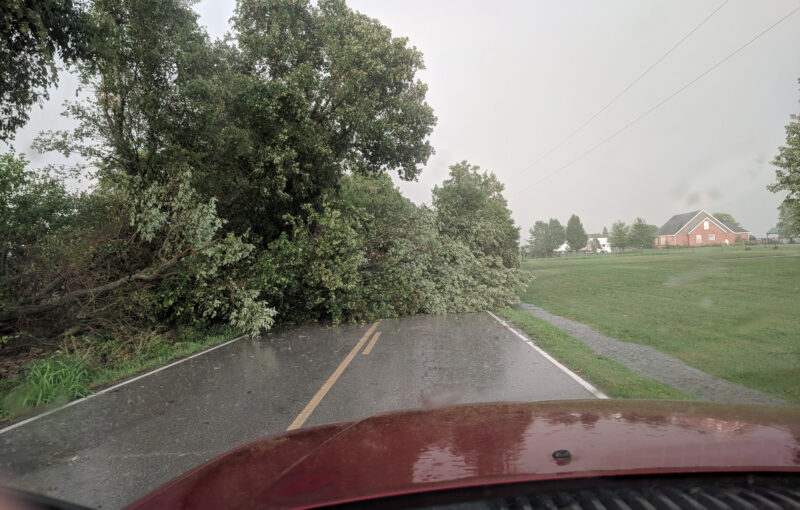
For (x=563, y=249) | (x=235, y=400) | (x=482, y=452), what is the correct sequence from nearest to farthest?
(x=482, y=452) < (x=235, y=400) < (x=563, y=249)

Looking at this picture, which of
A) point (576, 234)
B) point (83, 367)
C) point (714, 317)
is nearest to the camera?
point (83, 367)

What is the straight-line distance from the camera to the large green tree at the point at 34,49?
8.85 metres

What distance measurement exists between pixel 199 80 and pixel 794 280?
85.3 feet

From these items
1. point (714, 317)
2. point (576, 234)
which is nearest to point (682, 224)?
point (576, 234)

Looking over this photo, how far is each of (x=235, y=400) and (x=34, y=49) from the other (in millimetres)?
9319

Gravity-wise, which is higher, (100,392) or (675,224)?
(675,224)

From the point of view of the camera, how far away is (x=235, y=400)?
250 inches

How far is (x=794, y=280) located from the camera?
20.5 m

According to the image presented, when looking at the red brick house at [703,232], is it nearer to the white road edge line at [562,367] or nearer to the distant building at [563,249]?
the distant building at [563,249]

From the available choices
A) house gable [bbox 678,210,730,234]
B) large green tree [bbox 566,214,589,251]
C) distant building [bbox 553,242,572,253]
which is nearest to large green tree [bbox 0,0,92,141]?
house gable [bbox 678,210,730,234]

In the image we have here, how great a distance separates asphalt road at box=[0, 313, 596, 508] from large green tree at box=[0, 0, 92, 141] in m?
6.89

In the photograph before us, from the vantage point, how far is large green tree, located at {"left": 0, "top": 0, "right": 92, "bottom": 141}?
29.0 feet

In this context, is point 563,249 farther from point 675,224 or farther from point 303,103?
point 303,103

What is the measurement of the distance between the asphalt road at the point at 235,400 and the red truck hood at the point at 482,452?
90.6 inches
